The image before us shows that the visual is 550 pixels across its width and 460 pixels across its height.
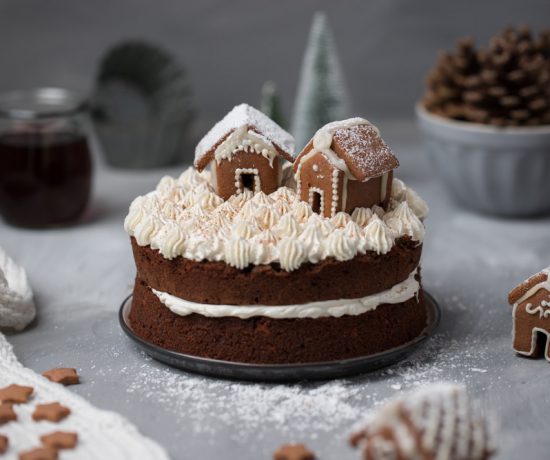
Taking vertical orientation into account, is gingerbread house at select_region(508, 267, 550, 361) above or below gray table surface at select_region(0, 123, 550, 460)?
above

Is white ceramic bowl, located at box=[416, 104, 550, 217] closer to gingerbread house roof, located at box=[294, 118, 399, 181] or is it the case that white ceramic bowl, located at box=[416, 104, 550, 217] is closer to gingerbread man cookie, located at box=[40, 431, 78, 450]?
gingerbread house roof, located at box=[294, 118, 399, 181]

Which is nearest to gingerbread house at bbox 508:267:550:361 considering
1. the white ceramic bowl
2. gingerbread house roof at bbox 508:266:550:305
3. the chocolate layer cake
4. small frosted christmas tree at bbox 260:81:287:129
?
gingerbread house roof at bbox 508:266:550:305

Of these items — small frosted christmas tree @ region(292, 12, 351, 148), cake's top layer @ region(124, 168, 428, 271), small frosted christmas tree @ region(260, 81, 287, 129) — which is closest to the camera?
cake's top layer @ region(124, 168, 428, 271)

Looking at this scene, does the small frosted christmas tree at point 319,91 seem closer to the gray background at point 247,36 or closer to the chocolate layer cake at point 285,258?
the gray background at point 247,36

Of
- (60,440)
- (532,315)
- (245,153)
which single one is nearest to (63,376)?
(60,440)

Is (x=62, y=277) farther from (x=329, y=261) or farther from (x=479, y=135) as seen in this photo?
(x=479, y=135)

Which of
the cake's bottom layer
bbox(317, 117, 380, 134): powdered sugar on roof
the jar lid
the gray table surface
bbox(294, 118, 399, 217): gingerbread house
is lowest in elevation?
the gray table surface

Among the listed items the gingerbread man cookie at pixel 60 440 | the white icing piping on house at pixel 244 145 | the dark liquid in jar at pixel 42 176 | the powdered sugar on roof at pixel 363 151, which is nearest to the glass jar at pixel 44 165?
the dark liquid in jar at pixel 42 176
